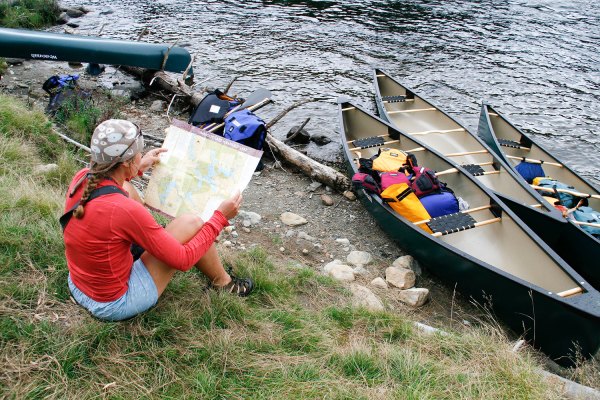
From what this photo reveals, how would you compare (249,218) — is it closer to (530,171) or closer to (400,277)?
(400,277)

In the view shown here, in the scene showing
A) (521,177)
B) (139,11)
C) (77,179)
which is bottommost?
(139,11)

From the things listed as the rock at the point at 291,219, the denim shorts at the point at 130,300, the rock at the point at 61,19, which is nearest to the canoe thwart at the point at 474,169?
the rock at the point at 291,219

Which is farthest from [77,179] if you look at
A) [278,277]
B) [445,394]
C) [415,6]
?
[415,6]

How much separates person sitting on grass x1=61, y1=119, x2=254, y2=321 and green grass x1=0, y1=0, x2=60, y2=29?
1329 cm

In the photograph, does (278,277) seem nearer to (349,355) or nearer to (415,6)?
(349,355)

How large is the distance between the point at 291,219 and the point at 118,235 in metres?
3.69

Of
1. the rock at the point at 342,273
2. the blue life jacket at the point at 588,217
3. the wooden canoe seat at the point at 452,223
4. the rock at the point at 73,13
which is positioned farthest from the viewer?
the rock at the point at 73,13

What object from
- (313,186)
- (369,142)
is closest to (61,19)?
(313,186)

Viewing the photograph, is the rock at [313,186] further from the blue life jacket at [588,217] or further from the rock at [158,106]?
the rock at [158,106]

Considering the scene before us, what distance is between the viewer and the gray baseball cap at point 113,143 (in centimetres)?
289

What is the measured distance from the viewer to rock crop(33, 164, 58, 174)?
5.44 meters

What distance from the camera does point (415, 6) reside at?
56.9 ft

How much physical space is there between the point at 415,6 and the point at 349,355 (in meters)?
16.5

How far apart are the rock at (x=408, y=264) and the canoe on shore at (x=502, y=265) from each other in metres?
0.14
